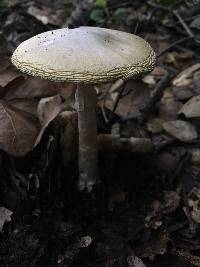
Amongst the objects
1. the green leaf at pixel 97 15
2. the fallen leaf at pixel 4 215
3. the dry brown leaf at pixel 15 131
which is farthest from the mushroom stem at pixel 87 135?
the green leaf at pixel 97 15

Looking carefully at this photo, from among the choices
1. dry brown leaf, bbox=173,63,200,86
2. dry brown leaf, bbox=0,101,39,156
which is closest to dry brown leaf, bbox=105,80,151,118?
dry brown leaf, bbox=173,63,200,86

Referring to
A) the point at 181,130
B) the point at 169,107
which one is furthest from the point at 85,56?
the point at 169,107

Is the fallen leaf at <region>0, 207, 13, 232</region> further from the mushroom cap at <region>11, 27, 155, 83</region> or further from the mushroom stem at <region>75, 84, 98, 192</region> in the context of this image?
the mushroom cap at <region>11, 27, 155, 83</region>

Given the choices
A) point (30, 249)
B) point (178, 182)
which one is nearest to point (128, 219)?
point (178, 182)

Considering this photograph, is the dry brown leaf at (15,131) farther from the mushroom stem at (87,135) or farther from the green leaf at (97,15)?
the green leaf at (97,15)

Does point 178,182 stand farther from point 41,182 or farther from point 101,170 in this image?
point 41,182

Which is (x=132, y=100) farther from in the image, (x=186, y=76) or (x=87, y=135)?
(x=87, y=135)
